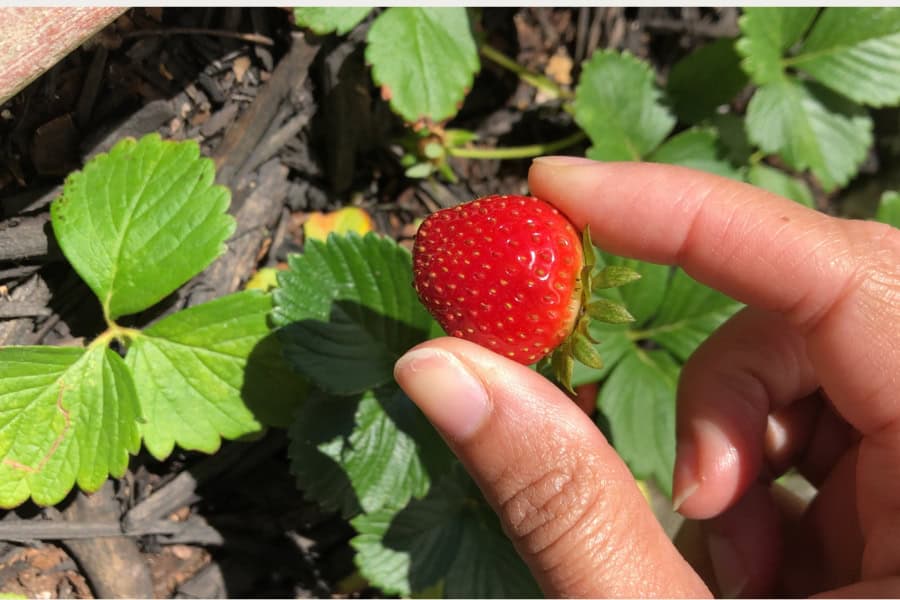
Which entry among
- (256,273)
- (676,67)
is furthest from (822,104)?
(256,273)

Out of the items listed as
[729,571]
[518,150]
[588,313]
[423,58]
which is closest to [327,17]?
[423,58]

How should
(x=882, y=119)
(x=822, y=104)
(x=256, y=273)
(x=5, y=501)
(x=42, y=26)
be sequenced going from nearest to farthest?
(x=42, y=26)
(x=5, y=501)
(x=256, y=273)
(x=822, y=104)
(x=882, y=119)

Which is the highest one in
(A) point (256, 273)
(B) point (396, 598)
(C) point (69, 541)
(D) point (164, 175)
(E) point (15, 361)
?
(D) point (164, 175)

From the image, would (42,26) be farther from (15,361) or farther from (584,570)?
(584,570)

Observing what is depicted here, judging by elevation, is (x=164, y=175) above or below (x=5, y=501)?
above

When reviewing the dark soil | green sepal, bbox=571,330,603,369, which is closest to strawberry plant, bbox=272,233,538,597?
the dark soil

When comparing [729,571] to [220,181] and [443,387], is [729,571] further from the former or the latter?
[220,181]
